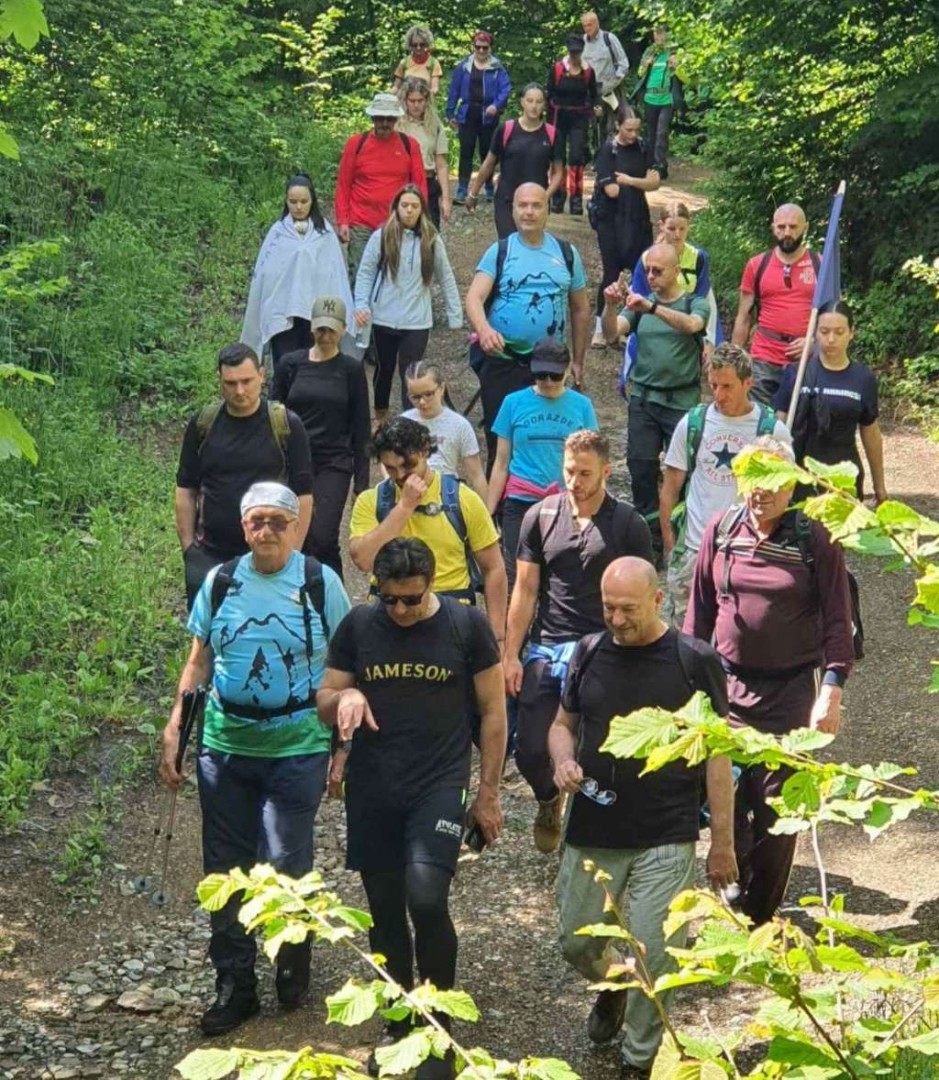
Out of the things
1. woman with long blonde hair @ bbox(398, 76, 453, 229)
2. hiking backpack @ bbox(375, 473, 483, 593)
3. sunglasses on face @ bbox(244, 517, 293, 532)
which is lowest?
sunglasses on face @ bbox(244, 517, 293, 532)

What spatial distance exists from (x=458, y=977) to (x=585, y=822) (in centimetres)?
128

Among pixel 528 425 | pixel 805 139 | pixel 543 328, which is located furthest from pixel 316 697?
pixel 805 139

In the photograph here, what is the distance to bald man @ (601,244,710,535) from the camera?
1028cm

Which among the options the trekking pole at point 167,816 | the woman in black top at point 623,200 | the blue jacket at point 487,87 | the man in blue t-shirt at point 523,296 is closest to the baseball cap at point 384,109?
the woman in black top at point 623,200

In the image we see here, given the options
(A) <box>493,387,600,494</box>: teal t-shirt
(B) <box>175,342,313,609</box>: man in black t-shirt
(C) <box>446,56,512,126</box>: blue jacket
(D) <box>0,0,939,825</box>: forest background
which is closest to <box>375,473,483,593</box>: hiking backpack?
(B) <box>175,342,313,609</box>: man in black t-shirt

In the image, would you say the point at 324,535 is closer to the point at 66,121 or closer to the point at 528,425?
the point at 528,425

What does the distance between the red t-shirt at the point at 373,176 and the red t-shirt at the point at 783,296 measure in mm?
2866

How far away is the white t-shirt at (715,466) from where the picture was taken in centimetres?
830

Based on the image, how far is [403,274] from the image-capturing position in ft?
38.2

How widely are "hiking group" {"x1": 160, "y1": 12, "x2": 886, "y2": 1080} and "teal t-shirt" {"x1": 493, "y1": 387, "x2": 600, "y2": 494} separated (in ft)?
0.05

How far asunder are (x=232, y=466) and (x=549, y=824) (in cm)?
220

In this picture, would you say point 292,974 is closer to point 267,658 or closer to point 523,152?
point 267,658

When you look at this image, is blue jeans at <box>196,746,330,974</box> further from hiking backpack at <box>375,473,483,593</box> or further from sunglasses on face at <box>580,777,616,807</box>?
hiking backpack at <box>375,473,483,593</box>

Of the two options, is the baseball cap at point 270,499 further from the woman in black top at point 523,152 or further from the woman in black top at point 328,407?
the woman in black top at point 523,152
